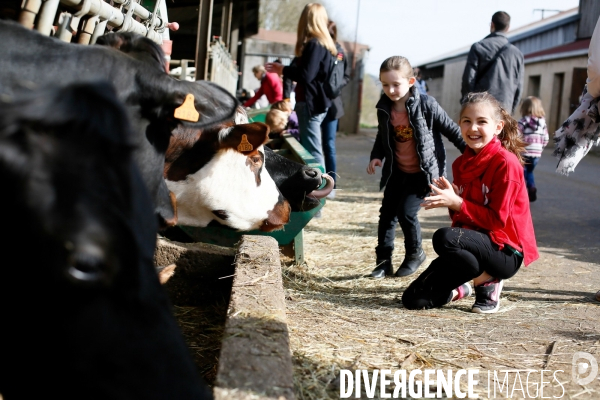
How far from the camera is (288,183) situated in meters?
4.09

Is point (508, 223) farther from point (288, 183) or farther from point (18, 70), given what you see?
point (18, 70)

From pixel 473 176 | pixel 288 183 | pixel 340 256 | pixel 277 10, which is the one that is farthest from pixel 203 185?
pixel 277 10

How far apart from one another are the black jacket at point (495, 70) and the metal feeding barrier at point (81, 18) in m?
3.50

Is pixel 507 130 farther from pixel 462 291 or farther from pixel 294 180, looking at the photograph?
pixel 294 180

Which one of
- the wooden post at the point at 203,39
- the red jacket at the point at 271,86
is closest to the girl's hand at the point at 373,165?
the wooden post at the point at 203,39

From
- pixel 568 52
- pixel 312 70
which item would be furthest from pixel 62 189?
pixel 568 52

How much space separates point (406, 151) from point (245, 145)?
1584 mm

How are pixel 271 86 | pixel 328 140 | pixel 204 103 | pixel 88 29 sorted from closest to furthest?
pixel 204 103 < pixel 88 29 < pixel 328 140 < pixel 271 86

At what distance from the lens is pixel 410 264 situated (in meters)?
4.54

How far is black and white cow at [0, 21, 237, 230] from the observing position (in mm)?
1834

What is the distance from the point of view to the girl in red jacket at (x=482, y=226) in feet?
11.8

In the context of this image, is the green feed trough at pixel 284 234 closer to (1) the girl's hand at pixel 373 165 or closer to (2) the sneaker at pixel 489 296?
(1) the girl's hand at pixel 373 165

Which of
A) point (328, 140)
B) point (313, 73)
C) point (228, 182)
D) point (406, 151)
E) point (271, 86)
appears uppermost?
point (271, 86)

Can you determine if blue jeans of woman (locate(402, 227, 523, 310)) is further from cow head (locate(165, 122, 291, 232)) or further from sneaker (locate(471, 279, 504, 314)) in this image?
cow head (locate(165, 122, 291, 232))
